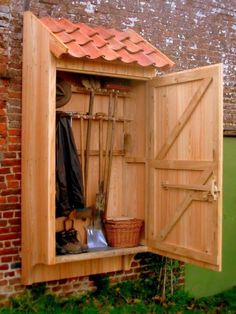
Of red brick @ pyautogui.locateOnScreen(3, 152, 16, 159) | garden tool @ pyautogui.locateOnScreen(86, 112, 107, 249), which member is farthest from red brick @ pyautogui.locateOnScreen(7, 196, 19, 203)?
garden tool @ pyautogui.locateOnScreen(86, 112, 107, 249)

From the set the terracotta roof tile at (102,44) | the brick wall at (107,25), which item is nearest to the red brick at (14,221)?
the brick wall at (107,25)

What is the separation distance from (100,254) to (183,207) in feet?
3.00

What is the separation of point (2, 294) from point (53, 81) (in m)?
2.03

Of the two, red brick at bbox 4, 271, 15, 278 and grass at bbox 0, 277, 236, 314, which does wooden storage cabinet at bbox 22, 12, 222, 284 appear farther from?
grass at bbox 0, 277, 236, 314

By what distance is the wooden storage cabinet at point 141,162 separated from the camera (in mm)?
4598

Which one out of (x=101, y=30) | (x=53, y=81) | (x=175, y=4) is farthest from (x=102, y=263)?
(x=175, y=4)

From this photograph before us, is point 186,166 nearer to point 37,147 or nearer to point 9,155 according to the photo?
point 37,147

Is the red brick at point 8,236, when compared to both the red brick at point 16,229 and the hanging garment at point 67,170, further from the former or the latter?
the hanging garment at point 67,170

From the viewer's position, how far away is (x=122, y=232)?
17.3 feet

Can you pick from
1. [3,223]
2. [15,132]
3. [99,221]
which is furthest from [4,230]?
[99,221]

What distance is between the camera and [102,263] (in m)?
5.49

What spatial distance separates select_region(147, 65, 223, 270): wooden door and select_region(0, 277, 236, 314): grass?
0.68 m

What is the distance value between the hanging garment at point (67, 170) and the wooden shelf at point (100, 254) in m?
0.42

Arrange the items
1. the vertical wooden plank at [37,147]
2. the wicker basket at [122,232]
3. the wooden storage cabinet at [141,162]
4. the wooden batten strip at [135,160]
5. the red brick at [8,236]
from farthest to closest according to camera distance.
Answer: the wooden batten strip at [135,160], the wicker basket at [122,232], the red brick at [8,236], the wooden storage cabinet at [141,162], the vertical wooden plank at [37,147]
